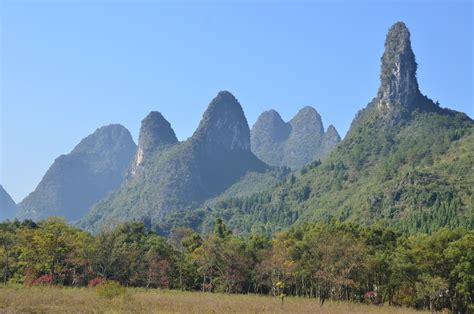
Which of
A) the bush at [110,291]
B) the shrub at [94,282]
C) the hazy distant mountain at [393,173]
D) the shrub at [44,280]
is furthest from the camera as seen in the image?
the hazy distant mountain at [393,173]

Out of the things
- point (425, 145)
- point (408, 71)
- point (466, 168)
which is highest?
point (408, 71)

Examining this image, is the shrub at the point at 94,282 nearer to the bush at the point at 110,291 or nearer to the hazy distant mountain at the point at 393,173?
the bush at the point at 110,291

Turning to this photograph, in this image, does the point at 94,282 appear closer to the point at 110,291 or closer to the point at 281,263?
the point at 110,291

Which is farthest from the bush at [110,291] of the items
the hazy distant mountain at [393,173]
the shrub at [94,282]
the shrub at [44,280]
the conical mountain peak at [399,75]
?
the conical mountain peak at [399,75]

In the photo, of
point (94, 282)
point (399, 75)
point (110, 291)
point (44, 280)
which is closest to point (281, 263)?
point (94, 282)

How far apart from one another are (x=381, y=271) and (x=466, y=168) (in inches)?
2724

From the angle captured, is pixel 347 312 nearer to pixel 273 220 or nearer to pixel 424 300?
pixel 424 300

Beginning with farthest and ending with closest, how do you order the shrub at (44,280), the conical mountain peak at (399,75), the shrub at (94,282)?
the conical mountain peak at (399,75) → the shrub at (94,282) → the shrub at (44,280)

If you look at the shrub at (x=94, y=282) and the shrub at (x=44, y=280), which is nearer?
the shrub at (x=44, y=280)

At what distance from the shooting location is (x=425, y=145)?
134500mm

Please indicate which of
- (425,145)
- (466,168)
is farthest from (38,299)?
(425,145)

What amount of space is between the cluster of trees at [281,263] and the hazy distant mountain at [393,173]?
114 ft

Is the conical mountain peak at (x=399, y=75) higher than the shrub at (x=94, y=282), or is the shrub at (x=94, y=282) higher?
the conical mountain peak at (x=399, y=75)

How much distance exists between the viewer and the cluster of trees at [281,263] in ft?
141
